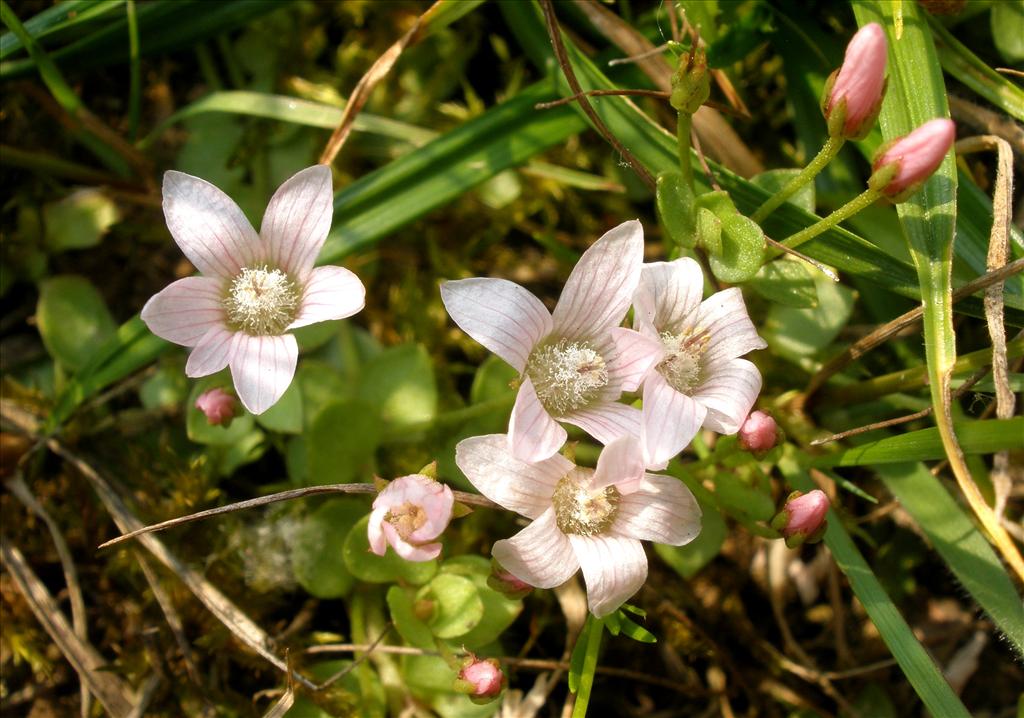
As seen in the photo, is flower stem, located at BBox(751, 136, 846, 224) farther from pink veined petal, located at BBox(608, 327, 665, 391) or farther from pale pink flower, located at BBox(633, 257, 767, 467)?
pink veined petal, located at BBox(608, 327, 665, 391)

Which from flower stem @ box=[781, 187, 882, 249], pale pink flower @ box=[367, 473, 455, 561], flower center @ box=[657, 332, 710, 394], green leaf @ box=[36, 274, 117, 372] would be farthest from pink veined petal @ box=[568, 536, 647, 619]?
green leaf @ box=[36, 274, 117, 372]

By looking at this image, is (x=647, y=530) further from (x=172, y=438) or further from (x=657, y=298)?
(x=172, y=438)

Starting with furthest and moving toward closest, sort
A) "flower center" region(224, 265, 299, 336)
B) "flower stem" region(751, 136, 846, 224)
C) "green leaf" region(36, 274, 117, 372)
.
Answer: "green leaf" region(36, 274, 117, 372) → "flower center" region(224, 265, 299, 336) → "flower stem" region(751, 136, 846, 224)

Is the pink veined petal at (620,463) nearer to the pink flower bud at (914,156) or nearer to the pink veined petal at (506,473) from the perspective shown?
the pink veined petal at (506,473)

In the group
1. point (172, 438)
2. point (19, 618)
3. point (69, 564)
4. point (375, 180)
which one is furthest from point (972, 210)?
point (19, 618)

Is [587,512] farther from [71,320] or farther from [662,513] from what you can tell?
[71,320]
